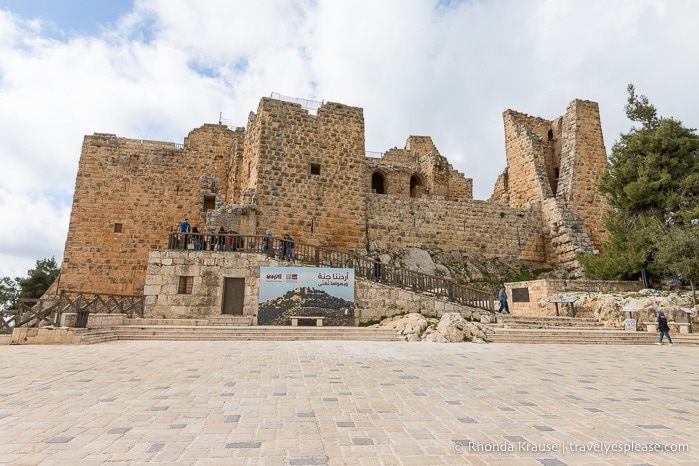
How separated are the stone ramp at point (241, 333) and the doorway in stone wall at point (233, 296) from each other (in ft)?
5.66

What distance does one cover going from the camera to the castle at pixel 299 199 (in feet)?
58.7

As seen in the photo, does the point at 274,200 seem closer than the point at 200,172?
Yes

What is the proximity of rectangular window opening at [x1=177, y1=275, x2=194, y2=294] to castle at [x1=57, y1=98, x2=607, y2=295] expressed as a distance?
3277 millimetres

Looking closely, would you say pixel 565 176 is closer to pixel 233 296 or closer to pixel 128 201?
pixel 233 296

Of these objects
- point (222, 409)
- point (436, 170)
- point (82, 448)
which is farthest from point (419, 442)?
point (436, 170)

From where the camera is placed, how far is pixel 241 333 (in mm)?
11047

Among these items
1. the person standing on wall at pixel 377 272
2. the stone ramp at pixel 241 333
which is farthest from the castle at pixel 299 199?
the stone ramp at pixel 241 333

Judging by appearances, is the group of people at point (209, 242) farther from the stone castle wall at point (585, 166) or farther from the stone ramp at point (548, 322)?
the stone castle wall at point (585, 166)

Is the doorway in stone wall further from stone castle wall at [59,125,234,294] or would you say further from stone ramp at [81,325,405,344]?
stone castle wall at [59,125,234,294]

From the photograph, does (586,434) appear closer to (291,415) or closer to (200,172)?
(291,415)

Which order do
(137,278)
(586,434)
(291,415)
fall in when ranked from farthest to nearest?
(137,278) → (291,415) → (586,434)

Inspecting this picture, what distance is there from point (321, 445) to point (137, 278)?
19.0 m

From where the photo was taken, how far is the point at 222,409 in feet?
12.8

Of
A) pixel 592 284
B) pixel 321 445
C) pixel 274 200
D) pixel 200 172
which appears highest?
pixel 200 172
